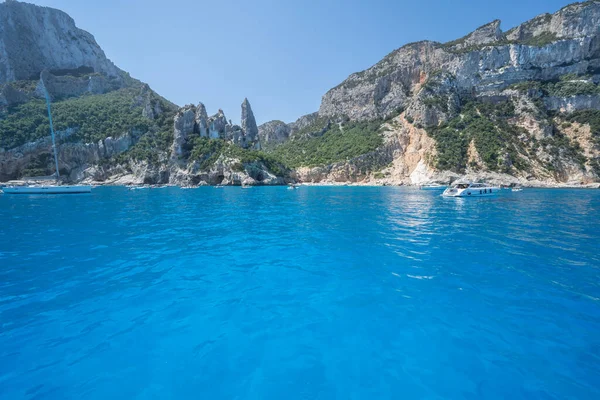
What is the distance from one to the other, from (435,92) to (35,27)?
18766 centimetres

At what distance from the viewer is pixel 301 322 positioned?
6359 millimetres

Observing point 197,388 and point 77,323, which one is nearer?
point 197,388

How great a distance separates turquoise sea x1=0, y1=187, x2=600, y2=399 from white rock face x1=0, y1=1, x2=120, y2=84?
6361 inches

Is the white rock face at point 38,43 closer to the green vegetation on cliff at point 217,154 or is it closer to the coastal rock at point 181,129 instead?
the coastal rock at point 181,129

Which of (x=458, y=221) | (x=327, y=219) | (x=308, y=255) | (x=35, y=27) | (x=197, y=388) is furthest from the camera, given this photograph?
(x=35, y=27)

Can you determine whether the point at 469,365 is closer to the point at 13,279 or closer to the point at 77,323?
the point at 77,323

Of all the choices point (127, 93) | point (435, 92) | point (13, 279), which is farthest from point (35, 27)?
point (435, 92)

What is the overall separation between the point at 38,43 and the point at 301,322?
185923 mm

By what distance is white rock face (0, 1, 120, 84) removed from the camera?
109 m

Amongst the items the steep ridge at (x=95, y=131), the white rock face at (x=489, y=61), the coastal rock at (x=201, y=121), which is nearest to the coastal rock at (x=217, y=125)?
the steep ridge at (x=95, y=131)

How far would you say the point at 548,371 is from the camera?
459 centimetres

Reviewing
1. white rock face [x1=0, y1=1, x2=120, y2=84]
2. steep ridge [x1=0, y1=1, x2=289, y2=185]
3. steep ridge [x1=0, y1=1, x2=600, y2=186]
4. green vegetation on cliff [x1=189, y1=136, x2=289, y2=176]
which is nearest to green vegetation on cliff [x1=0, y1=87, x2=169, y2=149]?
steep ridge [x1=0, y1=1, x2=289, y2=185]

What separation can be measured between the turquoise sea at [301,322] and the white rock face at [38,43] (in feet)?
530

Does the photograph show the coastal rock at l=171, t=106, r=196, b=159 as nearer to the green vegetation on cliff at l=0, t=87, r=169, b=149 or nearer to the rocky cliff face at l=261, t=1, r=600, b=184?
the green vegetation on cliff at l=0, t=87, r=169, b=149
